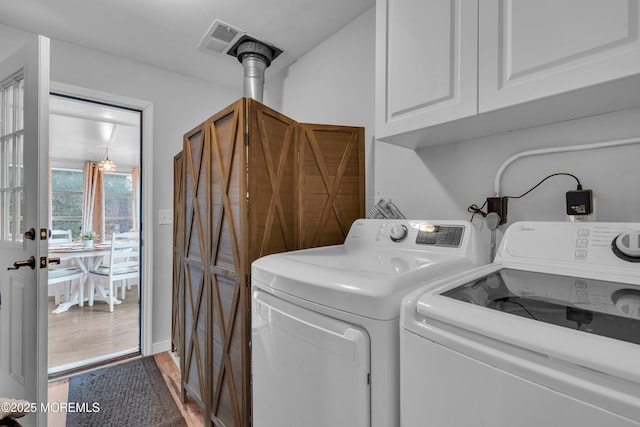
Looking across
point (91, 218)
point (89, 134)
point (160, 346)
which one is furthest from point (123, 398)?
point (91, 218)

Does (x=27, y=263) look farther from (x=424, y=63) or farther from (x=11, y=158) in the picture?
(x=424, y=63)

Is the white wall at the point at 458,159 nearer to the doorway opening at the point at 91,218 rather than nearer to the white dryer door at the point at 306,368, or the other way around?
the white dryer door at the point at 306,368

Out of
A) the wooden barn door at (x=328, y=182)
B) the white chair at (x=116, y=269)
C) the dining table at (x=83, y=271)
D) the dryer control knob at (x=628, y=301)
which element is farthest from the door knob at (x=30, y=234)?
the dining table at (x=83, y=271)

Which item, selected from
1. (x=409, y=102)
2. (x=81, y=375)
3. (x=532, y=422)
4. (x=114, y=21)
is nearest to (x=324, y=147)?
(x=409, y=102)

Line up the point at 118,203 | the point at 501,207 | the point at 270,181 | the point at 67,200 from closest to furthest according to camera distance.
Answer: the point at 501,207, the point at 270,181, the point at 67,200, the point at 118,203

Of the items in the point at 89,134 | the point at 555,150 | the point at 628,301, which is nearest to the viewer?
the point at 628,301

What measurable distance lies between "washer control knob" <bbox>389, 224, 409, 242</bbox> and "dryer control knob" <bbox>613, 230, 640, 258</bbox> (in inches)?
27.3

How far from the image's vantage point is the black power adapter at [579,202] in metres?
1.08

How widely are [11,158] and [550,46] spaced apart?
102 inches

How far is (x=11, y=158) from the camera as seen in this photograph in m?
1.67

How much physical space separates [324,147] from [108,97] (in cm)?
196

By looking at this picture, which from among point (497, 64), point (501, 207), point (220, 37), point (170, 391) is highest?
point (220, 37)

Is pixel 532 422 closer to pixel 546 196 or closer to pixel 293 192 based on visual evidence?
pixel 546 196

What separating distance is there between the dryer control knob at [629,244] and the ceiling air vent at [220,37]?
2.38 metres
